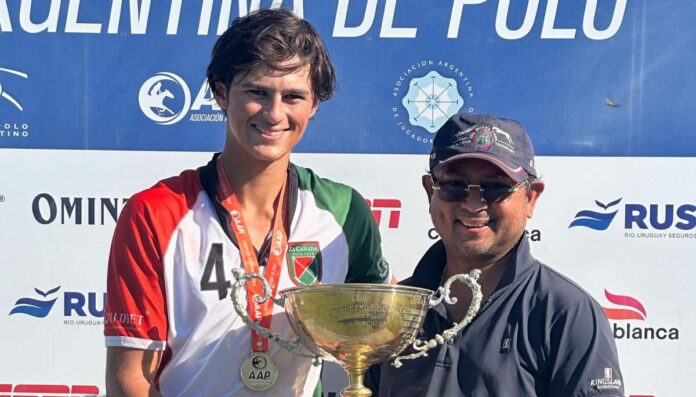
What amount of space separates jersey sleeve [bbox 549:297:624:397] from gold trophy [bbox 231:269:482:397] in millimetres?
210

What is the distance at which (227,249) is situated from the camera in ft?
8.66

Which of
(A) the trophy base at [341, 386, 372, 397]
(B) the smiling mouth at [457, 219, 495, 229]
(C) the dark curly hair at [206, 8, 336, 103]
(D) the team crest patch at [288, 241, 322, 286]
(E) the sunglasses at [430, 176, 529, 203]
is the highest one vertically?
(C) the dark curly hair at [206, 8, 336, 103]

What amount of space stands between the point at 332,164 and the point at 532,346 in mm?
1316

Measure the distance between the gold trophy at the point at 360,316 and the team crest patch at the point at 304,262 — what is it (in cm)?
25

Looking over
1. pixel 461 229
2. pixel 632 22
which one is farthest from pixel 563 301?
pixel 632 22

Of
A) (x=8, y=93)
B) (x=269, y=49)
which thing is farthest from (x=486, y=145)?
(x=8, y=93)

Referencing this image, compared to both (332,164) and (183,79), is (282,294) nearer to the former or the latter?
(332,164)

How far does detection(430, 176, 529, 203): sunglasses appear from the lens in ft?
8.05

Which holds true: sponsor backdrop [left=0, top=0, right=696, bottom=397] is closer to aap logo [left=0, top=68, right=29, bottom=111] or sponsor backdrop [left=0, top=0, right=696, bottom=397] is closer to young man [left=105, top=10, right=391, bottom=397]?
aap logo [left=0, top=68, right=29, bottom=111]

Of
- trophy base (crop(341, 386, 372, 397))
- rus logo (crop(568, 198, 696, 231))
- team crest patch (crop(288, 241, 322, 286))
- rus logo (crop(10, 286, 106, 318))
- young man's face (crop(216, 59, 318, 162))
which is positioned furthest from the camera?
rus logo (crop(10, 286, 106, 318))

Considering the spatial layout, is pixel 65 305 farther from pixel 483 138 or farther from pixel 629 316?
pixel 629 316

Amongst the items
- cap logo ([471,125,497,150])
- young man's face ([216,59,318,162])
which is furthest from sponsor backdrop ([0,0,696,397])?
cap logo ([471,125,497,150])

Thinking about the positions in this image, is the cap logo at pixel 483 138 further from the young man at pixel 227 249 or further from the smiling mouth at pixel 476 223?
the young man at pixel 227 249

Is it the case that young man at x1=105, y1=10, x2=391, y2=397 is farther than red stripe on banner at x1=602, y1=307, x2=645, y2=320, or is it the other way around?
red stripe on banner at x1=602, y1=307, x2=645, y2=320
